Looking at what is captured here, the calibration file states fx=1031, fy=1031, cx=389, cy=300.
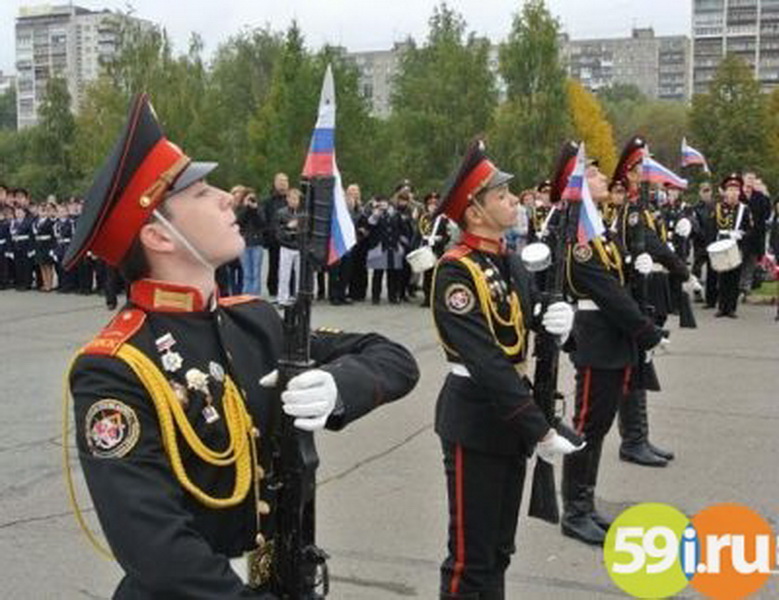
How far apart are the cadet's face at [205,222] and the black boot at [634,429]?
→ 5.13m

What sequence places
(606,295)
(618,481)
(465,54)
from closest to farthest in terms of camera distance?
(606,295) < (618,481) < (465,54)

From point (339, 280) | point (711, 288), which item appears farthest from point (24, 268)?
point (711, 288)

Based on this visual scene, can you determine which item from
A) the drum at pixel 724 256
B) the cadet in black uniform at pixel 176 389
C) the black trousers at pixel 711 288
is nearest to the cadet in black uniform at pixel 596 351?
the cadet in black uniform at pixel 176 389

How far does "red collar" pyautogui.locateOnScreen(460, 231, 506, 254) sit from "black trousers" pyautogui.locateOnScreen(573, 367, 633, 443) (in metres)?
1.85

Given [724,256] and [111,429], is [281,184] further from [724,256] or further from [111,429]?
[111,429]

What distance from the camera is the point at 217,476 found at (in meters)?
2.25

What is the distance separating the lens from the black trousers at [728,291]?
576 inches

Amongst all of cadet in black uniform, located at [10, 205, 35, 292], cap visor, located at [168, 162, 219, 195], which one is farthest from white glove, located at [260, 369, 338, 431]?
cadet in black uniform, located at [10, 205, 35, 292]

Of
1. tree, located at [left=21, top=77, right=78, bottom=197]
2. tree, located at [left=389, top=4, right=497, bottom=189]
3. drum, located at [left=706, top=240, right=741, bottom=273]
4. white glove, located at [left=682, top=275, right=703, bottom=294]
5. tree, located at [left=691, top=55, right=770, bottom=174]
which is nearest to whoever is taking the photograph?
white glove, located at [left=682, top=275, right=703, bottom=294]

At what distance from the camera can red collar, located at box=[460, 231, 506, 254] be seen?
4.11m

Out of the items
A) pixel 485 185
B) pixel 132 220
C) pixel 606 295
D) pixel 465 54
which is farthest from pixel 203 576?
pixel 465 54

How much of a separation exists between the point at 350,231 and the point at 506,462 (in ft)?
6.07

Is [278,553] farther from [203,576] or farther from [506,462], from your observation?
[506,462]

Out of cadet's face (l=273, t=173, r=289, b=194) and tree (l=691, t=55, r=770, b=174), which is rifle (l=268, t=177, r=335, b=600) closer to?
cadet's face (l=273, t=173, r=289, b=194)
